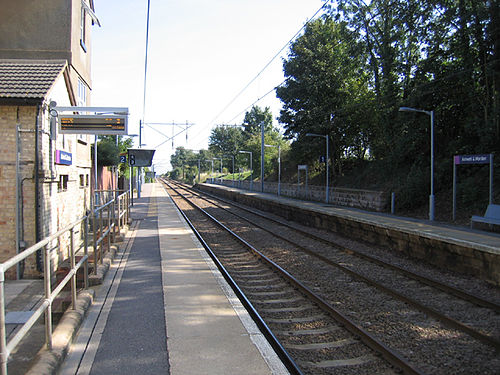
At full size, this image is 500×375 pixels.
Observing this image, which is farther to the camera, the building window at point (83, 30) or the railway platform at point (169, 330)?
the building window at point (83, 30)

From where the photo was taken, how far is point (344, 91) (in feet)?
114

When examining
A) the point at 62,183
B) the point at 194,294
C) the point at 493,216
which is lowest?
the point at 194,294

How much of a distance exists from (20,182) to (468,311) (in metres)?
8.56

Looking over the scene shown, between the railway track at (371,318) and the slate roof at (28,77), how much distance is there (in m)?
5.70

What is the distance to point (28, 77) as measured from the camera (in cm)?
909

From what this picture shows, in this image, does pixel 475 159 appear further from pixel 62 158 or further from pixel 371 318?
pixel 62 158

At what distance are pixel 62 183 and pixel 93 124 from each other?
7.65ft

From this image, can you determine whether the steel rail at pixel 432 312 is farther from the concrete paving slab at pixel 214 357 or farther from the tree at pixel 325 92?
the tree at pixel 325 92

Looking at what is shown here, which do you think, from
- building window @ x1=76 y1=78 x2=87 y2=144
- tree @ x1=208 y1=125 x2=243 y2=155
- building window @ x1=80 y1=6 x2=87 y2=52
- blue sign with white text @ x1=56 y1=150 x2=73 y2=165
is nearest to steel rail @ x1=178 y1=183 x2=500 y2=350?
blue sign with white text @ x1=56 y1=150 x2=73 y2=165

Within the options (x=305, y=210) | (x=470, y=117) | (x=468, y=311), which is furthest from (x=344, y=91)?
(x=468, y=311)

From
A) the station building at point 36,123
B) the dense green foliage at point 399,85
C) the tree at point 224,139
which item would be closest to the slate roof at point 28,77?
the station building at point 36,123

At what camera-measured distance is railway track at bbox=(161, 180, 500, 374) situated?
4.64 meters

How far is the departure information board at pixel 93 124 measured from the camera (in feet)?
28.5

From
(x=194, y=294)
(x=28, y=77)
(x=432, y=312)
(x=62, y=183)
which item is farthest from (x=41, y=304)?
(x=62, y=183)
